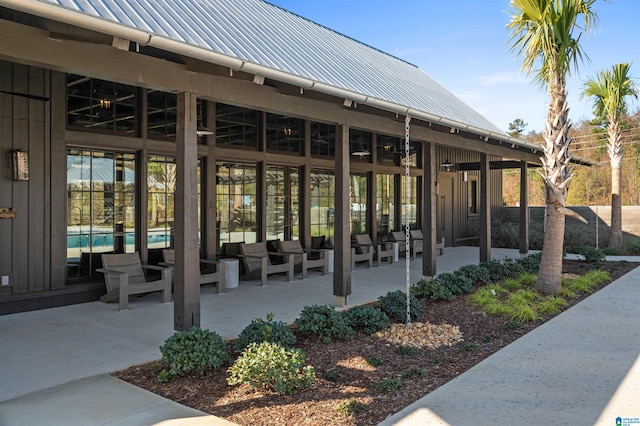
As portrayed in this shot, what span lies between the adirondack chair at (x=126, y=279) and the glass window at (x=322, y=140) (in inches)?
210

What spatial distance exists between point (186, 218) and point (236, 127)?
497 centimetres

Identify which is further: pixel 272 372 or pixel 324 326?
pixel 324 326

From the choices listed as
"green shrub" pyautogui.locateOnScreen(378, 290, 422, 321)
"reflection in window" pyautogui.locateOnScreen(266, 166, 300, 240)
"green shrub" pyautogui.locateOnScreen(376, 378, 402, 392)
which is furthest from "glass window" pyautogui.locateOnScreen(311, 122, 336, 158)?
"green shrub" pyautogui.locateOnScreen(376, 378, 402, 392)

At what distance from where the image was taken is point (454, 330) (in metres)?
5.80

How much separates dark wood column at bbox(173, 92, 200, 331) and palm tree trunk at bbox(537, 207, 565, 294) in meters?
6.31

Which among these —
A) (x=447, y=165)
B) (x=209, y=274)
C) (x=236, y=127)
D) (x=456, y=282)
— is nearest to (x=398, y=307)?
(x=456, y=282)

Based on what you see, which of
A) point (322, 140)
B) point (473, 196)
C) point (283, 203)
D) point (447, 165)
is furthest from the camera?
point (473, 196)

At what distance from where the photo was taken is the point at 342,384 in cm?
399

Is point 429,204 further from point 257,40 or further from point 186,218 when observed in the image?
point 186,218

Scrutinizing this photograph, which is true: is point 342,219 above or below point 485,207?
below

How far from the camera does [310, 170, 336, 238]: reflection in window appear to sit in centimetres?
1169

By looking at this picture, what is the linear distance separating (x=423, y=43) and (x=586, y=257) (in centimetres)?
1051

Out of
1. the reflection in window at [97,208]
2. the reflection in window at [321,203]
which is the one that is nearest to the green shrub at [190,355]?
the reflection in window at [97,208]

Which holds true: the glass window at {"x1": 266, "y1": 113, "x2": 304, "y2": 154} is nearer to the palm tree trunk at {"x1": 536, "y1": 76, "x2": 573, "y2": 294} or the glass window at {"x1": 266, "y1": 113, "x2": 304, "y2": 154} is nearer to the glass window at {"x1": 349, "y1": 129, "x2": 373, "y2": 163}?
the glass window at {"x1": 349, "y1": 129, "x2": 373, "y2": 163}
